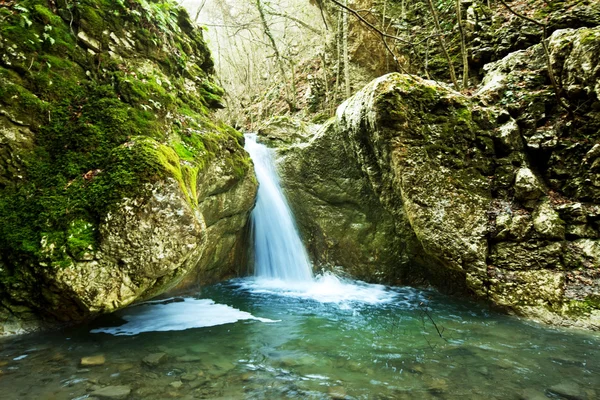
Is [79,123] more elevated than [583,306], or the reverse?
[79,123]

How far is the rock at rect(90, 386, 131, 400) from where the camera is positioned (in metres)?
3.12

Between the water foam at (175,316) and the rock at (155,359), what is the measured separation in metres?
1.01

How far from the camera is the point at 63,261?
385 centimetres

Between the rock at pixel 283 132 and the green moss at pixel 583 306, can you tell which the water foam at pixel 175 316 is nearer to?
the green moss at pixel 583 306

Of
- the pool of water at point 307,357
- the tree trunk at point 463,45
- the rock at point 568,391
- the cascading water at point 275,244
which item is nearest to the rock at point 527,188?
the pool of water at point 307,357

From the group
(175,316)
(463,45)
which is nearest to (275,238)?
(175,316)

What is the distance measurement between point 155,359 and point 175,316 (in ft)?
6.34

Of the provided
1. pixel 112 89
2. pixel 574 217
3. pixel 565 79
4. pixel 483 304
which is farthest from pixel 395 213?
pixel 112 89

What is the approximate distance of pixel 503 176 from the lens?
644 cm

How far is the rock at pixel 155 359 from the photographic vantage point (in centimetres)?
384

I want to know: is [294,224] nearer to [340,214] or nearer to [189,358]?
[340,214]

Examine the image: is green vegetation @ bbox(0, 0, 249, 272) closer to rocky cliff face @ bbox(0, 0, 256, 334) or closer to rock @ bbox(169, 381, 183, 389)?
rocky cliff face @ bbox(0, 0, 256, 334)

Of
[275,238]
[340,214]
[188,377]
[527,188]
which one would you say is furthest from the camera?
[275,238]

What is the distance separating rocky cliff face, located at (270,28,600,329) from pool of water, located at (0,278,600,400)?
916 millimetres
